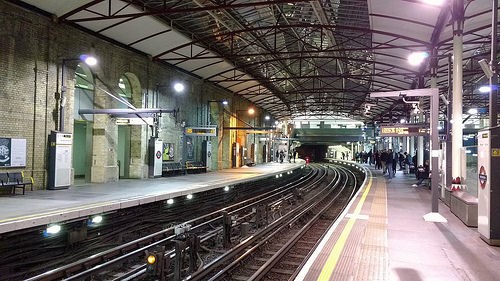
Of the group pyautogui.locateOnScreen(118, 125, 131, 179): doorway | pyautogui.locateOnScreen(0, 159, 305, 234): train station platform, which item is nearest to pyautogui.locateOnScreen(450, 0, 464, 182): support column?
pyautogui.locateOnScreen(0, 159, 305, 234): train station platform

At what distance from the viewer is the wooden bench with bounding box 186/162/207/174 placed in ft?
71.0

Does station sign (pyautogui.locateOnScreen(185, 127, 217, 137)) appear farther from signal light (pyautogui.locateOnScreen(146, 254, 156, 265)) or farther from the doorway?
signal light (pyautogui.locateOnScreen(146, 254, 156, 265))

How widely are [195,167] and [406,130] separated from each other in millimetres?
Result: 11672

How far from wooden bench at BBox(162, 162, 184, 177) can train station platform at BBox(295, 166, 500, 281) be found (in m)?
11.6

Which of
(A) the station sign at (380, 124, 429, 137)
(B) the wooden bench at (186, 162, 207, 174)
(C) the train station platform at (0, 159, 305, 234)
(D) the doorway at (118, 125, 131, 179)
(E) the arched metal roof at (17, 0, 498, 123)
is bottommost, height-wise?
(C) the train station platform at (0, 159, 305, 234)

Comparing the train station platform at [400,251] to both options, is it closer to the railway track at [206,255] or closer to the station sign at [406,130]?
the railway track at [206,255]

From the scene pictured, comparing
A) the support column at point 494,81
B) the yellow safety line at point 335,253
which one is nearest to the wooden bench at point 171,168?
the yellow safety line at point 335,253

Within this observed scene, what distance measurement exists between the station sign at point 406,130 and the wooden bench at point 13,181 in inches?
493

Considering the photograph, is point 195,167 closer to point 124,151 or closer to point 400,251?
point 124,151

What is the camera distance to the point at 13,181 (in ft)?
36.0

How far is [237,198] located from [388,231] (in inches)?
428

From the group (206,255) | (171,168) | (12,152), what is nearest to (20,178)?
(12,152)

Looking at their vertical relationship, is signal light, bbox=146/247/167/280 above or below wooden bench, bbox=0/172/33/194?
below

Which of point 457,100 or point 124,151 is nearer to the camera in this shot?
point 457,100
